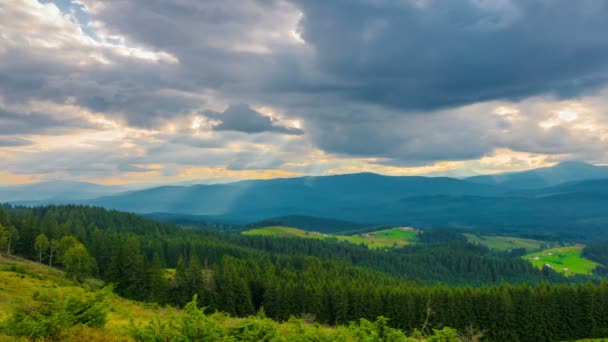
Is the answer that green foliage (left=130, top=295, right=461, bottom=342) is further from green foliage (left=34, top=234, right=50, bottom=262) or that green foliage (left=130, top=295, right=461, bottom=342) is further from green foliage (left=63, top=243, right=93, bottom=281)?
green foliage (left=34, top=234, right=50, bottom=262)

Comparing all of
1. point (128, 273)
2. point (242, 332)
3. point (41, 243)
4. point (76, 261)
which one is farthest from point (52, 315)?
point (41, 243)

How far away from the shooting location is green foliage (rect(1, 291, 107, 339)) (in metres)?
18.0

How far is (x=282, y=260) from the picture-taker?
6752 inches

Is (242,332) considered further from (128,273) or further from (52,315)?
(128,273)

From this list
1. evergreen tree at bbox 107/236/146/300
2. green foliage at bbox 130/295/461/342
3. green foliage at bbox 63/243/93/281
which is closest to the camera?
green foliage at bbox 130/295/461/342

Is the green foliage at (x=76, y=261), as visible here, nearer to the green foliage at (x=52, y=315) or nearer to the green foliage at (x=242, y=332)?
the green foliage at (x=52, y=315)

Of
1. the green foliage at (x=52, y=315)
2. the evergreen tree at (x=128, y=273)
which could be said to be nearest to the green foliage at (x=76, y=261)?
the evergreen tree at (x=128, y=273)

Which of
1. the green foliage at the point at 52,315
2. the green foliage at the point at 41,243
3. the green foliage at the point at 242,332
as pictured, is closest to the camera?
the green foliage at the point at 52,315

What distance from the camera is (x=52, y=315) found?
1958 cm

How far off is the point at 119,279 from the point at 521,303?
330 feet

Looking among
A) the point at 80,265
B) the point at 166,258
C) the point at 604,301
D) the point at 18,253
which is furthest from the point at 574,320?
the point at 18,253

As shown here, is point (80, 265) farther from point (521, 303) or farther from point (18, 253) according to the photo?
point (521, 303)

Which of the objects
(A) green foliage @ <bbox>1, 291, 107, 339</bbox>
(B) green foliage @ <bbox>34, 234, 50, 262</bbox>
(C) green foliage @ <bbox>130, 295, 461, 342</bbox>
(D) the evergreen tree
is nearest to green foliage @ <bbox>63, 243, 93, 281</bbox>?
(D) the evergreen tree

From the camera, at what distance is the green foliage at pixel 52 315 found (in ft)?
59.1
